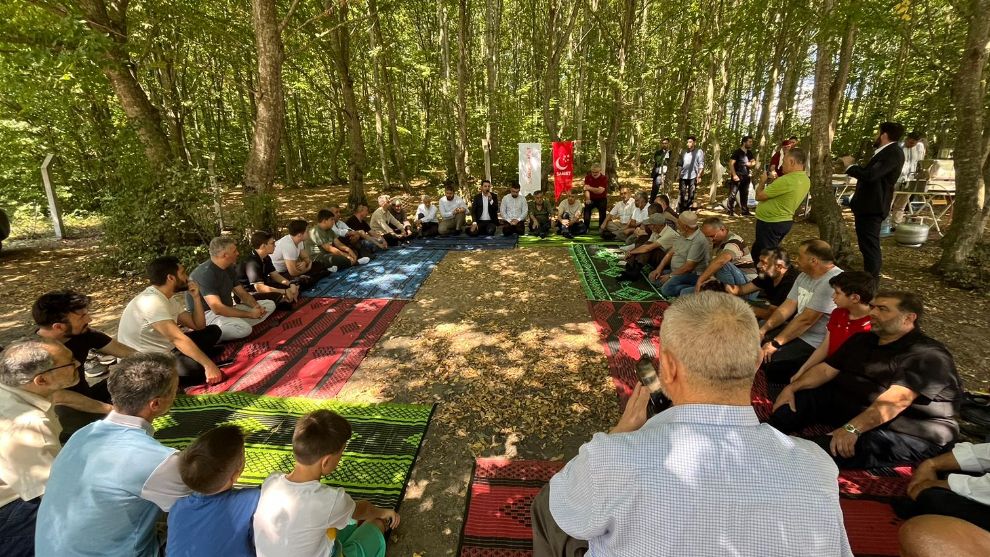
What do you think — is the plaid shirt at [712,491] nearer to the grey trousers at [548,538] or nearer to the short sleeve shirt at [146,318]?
the grey trousers at [548,538]

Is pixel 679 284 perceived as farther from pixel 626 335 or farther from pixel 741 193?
pixel 741 193

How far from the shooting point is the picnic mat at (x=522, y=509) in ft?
7.69

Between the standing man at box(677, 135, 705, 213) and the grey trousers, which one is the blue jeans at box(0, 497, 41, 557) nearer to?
the grey trousers

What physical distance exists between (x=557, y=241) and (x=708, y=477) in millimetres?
8433

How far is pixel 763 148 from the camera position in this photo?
12211 millimetres

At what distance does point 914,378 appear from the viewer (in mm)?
2559

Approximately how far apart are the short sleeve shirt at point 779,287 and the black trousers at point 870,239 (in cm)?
162

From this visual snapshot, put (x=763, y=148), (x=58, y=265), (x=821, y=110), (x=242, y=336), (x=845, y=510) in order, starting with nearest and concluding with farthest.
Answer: (x=845, y=510) < (x=242, y=336) < (x=821, y=110) < (x=58, y=265) < (x=763, y=148)

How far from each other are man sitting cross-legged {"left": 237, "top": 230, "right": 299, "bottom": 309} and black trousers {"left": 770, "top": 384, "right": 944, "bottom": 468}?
558 centimetres

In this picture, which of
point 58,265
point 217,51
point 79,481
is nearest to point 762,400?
point 79,481

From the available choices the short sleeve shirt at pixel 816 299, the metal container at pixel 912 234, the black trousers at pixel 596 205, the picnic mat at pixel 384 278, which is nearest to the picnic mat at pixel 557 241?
the black trousers at pixel 596 205

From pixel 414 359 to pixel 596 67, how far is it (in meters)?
14.0

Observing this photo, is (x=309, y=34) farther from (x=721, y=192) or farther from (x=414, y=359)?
(x=721, y=192)

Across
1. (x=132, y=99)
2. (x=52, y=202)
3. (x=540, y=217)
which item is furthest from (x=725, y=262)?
(x=52, y=202)
